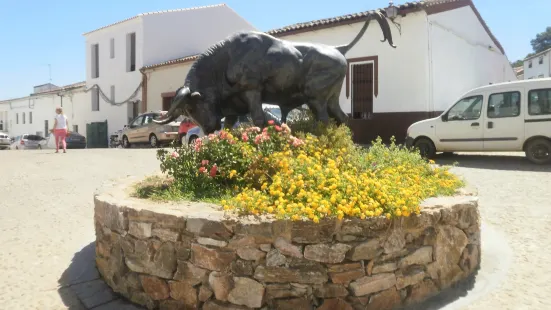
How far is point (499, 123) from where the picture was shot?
995 cm

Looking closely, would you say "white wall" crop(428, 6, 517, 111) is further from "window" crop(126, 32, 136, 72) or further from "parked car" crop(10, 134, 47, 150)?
"parked car" crop(10, 134, 47, 150)

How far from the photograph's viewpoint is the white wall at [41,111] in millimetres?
29641

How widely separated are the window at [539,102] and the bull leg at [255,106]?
7425mm

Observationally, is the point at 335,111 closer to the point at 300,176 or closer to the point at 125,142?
the point at 300,176

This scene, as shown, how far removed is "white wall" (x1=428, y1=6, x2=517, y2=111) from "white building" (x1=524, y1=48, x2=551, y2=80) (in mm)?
22425

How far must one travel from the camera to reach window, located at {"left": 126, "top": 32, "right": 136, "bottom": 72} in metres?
25.4

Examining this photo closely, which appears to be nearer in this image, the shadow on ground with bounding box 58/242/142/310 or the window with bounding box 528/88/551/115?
the shadow on ground with bounding box 58/242/142/310

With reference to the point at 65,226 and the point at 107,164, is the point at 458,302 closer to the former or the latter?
the point at 65,226

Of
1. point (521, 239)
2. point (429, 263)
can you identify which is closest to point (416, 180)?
point (429, 263)

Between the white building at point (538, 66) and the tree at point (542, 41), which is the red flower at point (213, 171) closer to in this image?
the white building at point (538, 66)

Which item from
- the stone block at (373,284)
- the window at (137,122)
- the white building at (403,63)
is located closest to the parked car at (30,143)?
the window at (137,122)

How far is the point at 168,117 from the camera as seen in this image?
4793 millimetres

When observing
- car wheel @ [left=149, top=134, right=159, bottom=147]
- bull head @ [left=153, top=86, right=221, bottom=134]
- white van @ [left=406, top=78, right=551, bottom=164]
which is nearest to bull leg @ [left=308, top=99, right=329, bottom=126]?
bull head @ [left=153, top=86, right=221, bottom=134]

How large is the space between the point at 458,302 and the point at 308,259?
1.31 metres
